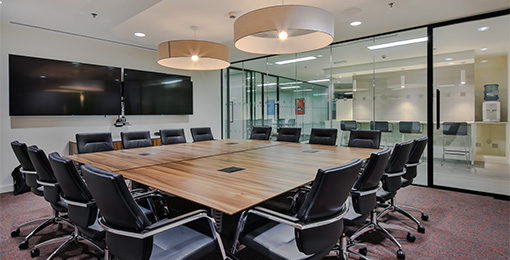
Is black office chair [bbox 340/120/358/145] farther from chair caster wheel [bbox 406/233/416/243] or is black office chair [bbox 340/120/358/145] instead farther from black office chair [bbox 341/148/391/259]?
black office chair [bbox 341/148/391/259]

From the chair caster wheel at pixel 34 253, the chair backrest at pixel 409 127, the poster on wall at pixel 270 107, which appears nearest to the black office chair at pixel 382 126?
the chair backrest at pixel 409 127

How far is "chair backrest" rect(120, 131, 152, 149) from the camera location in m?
4.21

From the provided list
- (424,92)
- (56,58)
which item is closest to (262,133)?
(424,92)

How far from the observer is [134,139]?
4348 millimetres

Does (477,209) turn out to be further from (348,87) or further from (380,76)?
(348,87)

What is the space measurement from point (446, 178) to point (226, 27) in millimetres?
4751

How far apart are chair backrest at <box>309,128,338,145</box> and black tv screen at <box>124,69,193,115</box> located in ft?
11.9

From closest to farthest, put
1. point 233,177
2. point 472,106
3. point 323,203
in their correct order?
point 323,203 < point 233,177 < point 472,106

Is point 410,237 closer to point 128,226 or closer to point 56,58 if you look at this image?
point 128,226

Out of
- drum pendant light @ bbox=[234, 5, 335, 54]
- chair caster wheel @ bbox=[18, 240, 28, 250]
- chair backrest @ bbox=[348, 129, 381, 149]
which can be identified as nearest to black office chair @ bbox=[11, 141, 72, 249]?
chair caster wheel @ bbox=[18, 240, 28, 250]

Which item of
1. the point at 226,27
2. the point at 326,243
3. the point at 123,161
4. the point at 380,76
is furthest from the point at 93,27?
the point at 380,76

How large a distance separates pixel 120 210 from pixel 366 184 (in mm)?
1671

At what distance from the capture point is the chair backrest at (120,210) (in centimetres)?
131

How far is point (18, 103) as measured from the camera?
14.5ft
